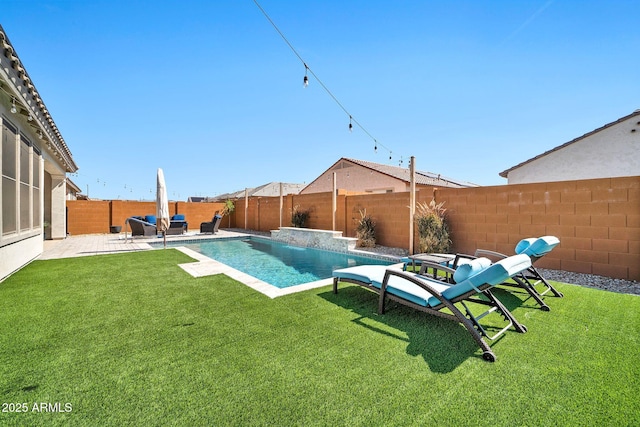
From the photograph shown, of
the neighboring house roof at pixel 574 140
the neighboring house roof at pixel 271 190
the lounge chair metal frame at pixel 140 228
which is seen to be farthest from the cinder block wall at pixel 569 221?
the neighboring house roof at pixel 271 190

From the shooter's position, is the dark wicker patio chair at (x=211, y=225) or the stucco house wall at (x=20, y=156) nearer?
the stucco house wall at (x=20, y=156)

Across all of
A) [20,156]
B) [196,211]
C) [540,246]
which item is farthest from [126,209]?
[540,246]

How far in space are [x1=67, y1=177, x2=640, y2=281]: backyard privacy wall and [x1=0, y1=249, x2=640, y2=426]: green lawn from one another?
193 cm

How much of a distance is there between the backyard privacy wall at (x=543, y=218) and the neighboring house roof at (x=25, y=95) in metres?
Result: 9.42

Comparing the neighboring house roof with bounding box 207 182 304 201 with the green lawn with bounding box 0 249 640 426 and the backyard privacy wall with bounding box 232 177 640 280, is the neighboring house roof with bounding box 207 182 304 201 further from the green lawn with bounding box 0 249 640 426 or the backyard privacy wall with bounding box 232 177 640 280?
the green lawn with bounding box 0 249 640 426

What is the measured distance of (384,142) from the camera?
13734mm

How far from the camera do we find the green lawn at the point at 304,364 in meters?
1.92

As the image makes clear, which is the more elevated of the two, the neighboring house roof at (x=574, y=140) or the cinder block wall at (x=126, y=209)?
the neighboring house roof at (x=574, y=140)

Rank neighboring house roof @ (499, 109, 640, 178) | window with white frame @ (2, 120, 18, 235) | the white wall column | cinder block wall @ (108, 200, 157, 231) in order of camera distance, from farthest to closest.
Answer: cinder block wall @ (108, 200, 157, 231) → the white wall column → neighboring house roof @ (499, 109, 640, 178) → window with white frame @ (2, 120, 18, 235)

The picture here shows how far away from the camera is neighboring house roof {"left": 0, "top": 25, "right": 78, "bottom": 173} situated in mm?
4562

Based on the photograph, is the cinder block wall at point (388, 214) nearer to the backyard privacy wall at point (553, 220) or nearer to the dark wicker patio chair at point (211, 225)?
the backyard privacy wall at point (553, 220)

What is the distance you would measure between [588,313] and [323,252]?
7808mm

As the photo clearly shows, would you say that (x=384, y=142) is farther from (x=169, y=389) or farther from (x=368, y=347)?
(x=169, y=389)

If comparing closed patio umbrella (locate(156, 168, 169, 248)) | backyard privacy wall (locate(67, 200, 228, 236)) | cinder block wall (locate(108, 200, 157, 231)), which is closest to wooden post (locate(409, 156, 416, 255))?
closed patio umbrella (locate(156, 168, 169, 248))
